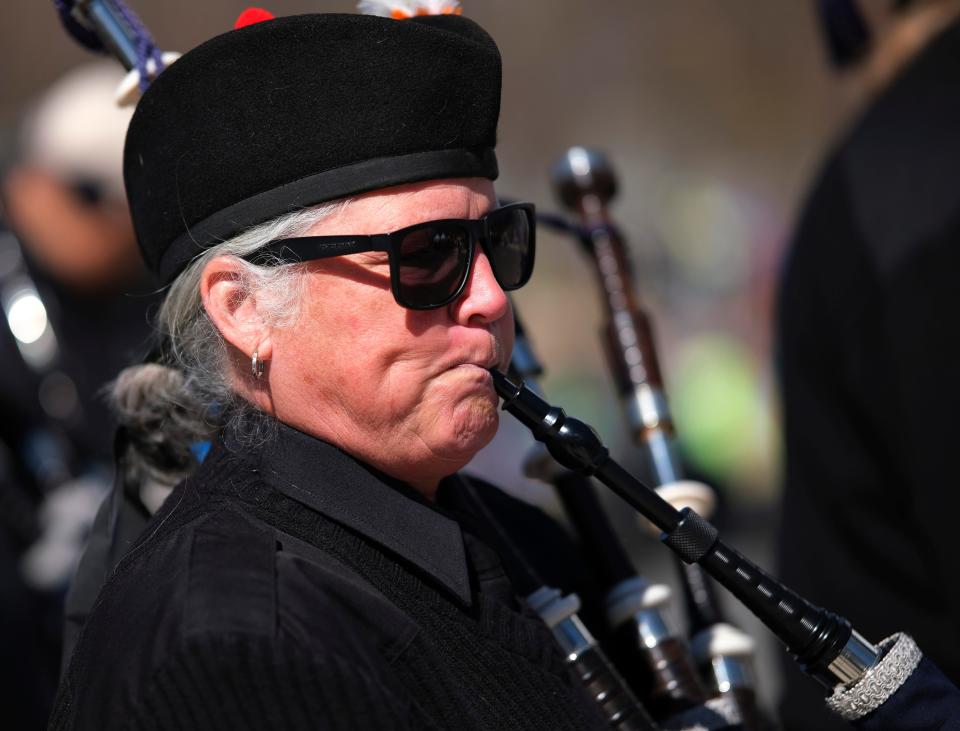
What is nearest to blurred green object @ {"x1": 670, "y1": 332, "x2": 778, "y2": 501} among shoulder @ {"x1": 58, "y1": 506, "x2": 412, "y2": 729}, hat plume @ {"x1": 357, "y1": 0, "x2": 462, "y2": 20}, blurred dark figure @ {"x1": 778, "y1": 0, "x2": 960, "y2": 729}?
blurred dark figure @ {"x1": 778, "y1": 0, "x2": 960, "y2": 729}

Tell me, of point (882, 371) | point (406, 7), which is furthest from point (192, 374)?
point (882, 371)

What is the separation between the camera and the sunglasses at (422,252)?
1.51 meters

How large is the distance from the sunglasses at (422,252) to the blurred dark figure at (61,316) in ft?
8.45

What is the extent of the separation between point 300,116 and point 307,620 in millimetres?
650

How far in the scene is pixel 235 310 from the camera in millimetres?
1592

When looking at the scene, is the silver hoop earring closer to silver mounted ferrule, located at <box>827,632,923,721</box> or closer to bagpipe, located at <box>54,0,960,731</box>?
bagpipe, located at <box>54,0,960,731</box>

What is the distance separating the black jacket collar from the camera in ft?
4.98

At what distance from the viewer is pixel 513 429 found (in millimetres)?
5320

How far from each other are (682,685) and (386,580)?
66 centimetres

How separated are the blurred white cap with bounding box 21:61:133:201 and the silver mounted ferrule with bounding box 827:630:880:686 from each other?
3.00 meters

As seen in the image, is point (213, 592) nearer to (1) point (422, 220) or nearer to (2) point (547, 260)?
(1) point (422, 220)

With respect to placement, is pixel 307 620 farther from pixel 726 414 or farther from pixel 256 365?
pixel 726 414

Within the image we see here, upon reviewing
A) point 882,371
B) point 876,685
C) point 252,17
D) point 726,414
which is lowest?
point 726,414

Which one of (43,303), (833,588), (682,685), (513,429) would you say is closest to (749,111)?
(513,429)
